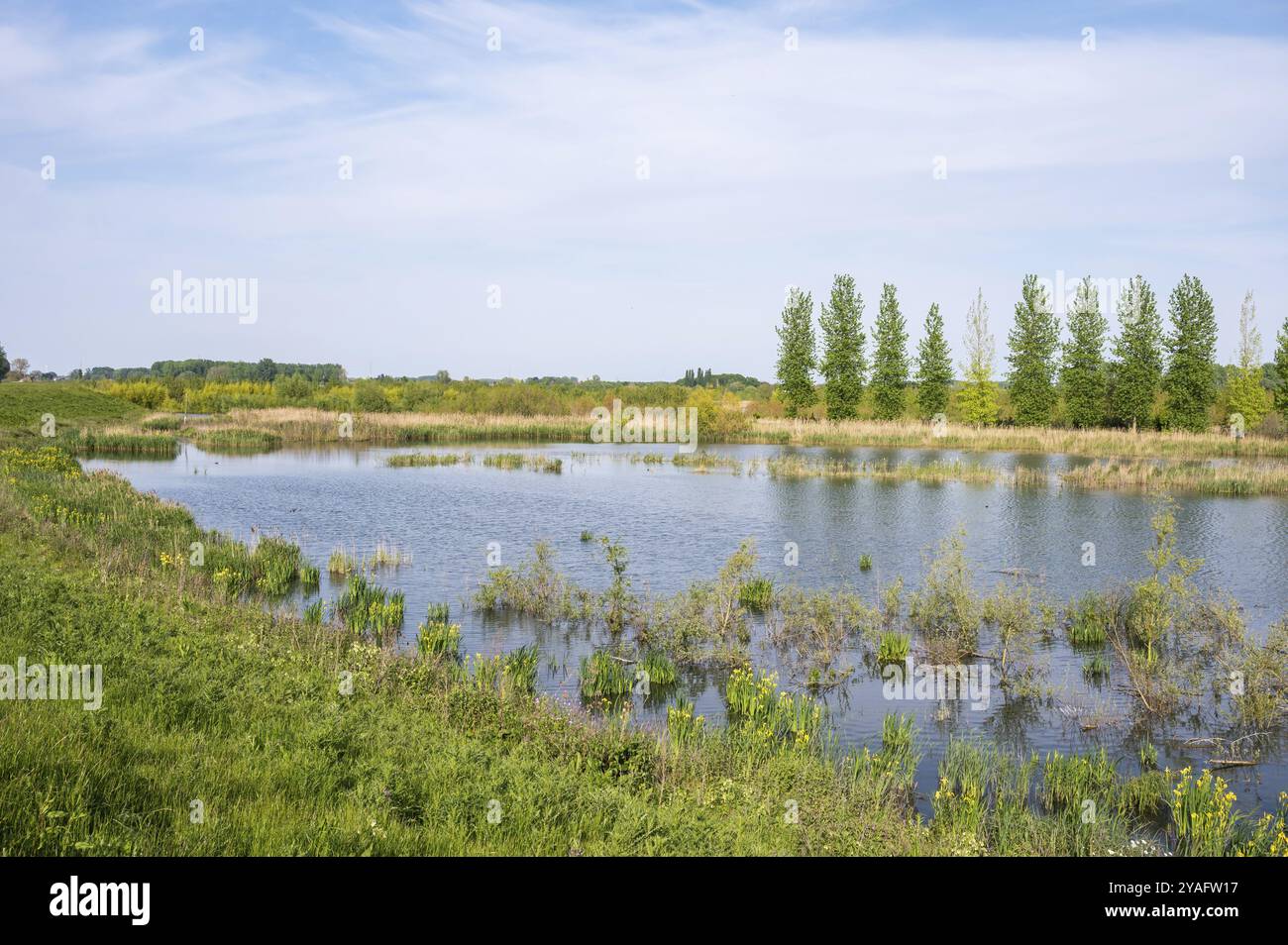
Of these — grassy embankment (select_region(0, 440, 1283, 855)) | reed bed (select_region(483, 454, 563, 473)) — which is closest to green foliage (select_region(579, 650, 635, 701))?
grassy embankment (select_region(0, 440, 1283, 855))

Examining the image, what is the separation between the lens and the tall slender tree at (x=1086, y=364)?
59.7m

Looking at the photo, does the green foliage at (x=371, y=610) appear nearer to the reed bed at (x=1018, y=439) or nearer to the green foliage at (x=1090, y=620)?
the green foliage at (x=1090, y=620)

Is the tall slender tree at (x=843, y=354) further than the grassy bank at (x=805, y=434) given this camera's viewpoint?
Yes

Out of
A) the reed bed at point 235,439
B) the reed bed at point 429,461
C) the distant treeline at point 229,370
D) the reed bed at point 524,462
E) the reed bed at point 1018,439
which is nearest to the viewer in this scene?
the reed bed at point 524,462

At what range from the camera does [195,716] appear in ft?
24.7

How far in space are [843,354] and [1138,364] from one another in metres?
19.7

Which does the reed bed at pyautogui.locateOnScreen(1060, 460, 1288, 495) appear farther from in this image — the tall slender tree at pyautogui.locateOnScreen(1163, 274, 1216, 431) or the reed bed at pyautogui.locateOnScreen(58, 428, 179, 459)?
the reed bed at pyautogui.locateOnScreen(58, 428, 179, 459)

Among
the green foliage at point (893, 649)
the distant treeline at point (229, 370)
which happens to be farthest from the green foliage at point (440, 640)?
the distant treeline at point (229, 370)

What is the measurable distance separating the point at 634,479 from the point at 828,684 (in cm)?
2685

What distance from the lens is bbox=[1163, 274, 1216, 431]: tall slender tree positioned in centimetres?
5581

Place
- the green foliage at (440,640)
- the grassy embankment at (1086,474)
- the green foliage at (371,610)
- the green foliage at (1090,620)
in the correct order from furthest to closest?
the grassy embankment at (1086,474) < the green foliage at (1090,620) < the green foliage at (371,610) < the green foliage at (440,640)

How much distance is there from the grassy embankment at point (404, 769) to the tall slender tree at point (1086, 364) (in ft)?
185

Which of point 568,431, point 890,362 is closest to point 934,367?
point 890,362

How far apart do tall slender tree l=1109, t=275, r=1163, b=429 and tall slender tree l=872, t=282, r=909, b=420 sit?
14108mm
